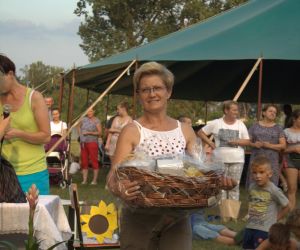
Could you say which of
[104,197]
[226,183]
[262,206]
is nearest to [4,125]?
[226,183]

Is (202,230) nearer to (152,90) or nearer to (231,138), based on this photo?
(231,138)

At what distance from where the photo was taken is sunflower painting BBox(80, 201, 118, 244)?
4.11 metres

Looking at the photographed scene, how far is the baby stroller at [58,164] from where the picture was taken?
12.6 m

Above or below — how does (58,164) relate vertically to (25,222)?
below

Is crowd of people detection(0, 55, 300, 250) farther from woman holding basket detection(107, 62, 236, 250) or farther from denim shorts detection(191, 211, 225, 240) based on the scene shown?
denim shorts detection(191, 211, 225, 240)

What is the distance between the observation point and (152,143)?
3242mm

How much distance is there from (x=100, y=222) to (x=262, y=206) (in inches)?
94.8

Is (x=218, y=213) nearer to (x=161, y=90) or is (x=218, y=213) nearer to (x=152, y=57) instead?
(x=152, y=57)

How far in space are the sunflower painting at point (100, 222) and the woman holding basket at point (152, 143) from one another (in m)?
0.83

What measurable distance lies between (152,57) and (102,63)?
5.86 feet

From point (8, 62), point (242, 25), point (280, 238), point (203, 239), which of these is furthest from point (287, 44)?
point (8, 62)

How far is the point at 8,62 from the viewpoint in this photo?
3938 millimetres

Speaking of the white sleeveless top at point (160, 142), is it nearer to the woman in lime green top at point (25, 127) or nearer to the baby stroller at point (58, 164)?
the woman in lime green top at point (25, 127)

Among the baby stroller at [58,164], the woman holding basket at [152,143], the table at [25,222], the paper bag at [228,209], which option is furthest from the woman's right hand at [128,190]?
the baby stroller at [58,164]
